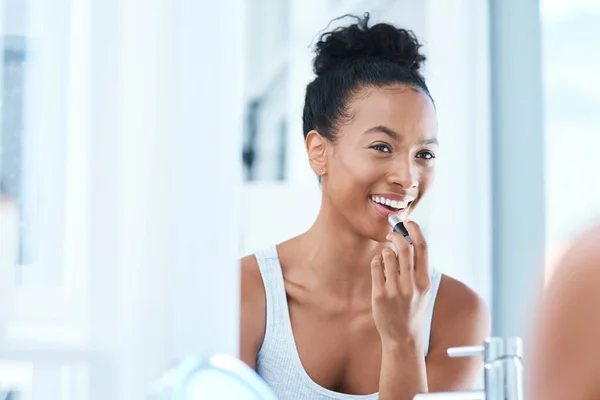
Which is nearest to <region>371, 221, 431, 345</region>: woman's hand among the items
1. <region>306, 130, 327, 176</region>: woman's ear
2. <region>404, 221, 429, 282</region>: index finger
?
<region>404, 221, 429, 282</region>: index finger

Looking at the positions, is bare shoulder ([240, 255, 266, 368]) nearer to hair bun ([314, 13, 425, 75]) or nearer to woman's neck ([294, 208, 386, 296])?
woman's neck ([294, 208, 386, 296])

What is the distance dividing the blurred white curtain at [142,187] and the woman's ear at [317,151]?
0.20 m

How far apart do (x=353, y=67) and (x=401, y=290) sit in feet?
0.77

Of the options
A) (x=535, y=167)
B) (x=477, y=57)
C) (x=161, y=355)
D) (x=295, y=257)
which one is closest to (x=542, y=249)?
(x=535, y=167)

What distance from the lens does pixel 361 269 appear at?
800mm

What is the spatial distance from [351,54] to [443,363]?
0.33 metres

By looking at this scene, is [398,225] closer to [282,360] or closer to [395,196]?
[395,196]

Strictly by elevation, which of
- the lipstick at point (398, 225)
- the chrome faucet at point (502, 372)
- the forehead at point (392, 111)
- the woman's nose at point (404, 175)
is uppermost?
the forehead at point (392, 111)

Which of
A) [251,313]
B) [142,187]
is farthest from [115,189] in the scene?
[251,313]

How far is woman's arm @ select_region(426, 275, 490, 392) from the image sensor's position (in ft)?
2.64

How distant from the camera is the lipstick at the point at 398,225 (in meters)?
0.78

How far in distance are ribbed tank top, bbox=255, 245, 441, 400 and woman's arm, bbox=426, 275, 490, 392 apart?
77 millimetres

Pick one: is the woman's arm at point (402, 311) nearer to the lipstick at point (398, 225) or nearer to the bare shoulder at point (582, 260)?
the lipstick at point (398, 225)

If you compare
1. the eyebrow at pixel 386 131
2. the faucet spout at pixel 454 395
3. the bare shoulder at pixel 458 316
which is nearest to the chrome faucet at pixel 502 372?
the faucet spout at pixel 454 395
